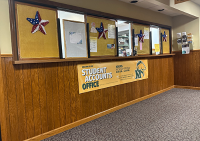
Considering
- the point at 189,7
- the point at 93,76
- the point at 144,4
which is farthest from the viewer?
the point at 189,7

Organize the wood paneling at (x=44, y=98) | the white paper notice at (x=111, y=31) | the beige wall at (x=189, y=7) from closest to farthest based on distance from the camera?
1. the wood paneling at (x=44, y=98)
2. the white paper notice at (x=111, y=31)
3. the beige wall at (x=189, y=7)

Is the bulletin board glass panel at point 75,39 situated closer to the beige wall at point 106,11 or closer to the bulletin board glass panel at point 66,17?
the bulletin board glass panel at point 66,17

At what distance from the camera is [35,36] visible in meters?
2.42

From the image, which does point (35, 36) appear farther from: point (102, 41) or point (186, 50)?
point (186, 50)

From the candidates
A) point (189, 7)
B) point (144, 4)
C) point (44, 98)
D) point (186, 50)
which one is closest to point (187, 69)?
point (186, 50)

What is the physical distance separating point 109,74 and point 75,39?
3.59 ft

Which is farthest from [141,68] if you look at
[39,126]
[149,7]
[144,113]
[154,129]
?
[39,126]

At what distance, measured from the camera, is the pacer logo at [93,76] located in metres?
3.06

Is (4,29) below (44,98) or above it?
above

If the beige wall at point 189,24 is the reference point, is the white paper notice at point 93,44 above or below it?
below

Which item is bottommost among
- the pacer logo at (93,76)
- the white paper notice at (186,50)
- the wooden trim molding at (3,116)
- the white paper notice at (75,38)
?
the wooden trim molding at (3,116)

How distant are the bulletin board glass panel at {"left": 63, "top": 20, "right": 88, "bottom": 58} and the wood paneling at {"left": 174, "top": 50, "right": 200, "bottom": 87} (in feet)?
13.0

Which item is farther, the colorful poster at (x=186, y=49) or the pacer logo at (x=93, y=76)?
the colorful poster at (x=186, y=49)

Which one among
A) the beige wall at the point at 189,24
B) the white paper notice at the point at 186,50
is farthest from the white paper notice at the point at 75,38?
the white paper notice at the point at 186,50
